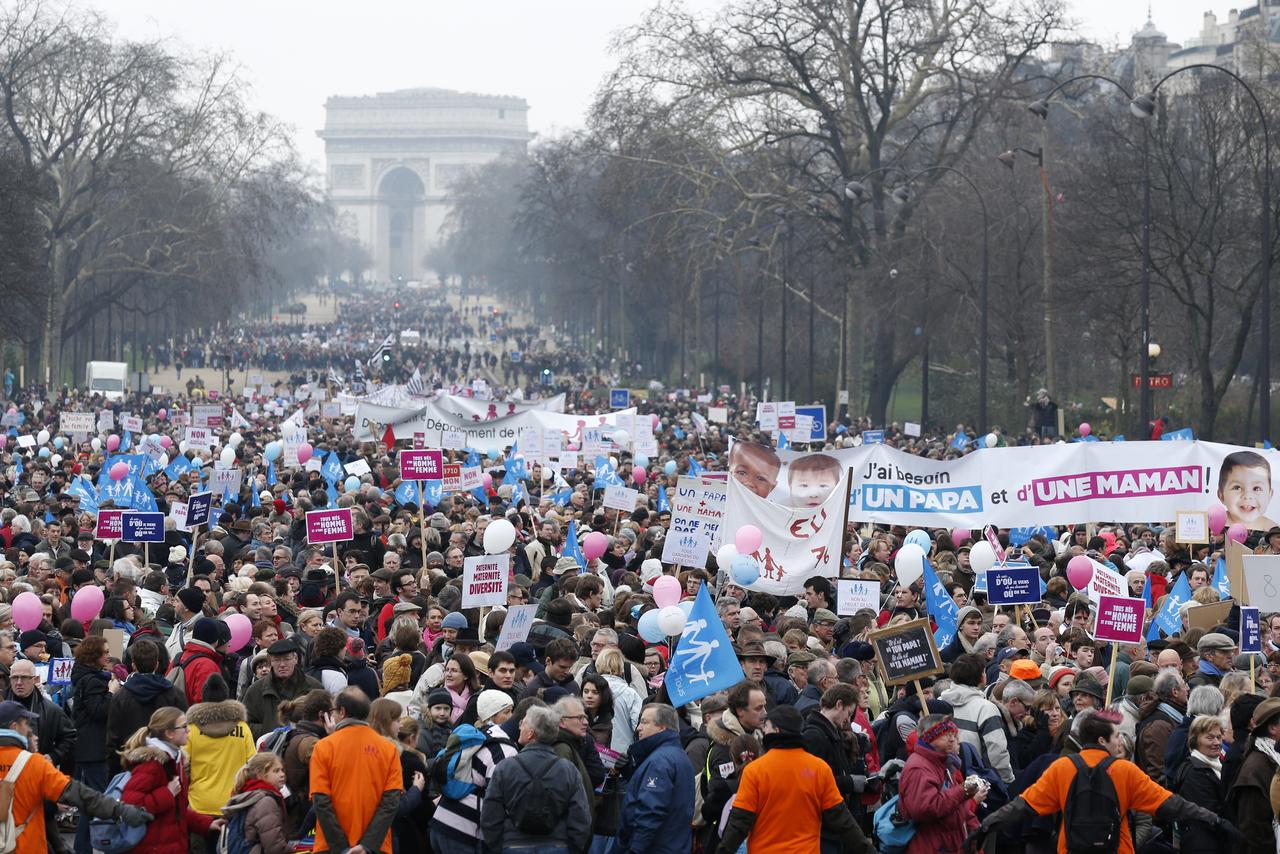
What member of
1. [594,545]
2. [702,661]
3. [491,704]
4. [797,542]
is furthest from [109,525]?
[491,704]

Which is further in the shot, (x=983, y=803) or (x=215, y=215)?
(x=215, y=215)

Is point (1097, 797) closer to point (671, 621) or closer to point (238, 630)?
point (671, 621)

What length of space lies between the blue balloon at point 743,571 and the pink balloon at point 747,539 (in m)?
0.60

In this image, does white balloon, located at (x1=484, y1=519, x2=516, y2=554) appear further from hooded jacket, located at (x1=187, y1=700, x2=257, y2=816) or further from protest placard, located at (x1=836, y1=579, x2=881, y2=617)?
hooded jacket, located at (x1=187, y1=700, x2=257, y2=816)

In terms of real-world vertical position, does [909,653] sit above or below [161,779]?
above

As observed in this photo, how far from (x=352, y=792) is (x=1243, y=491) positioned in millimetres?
11260

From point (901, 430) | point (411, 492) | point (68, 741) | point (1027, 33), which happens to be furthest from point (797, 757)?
point (901, 430)

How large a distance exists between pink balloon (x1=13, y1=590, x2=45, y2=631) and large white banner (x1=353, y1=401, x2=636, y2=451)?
1652 cm

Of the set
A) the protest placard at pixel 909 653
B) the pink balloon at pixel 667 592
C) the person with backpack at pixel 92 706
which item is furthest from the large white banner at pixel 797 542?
Answer: the person with backpack at pixel 92 706

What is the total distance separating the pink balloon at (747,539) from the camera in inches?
630

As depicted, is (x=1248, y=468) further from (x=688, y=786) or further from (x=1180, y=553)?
(x=688, y=786)

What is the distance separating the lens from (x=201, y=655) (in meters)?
11.4

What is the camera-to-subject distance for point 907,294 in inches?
1957

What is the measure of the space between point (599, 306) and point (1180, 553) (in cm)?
8814
